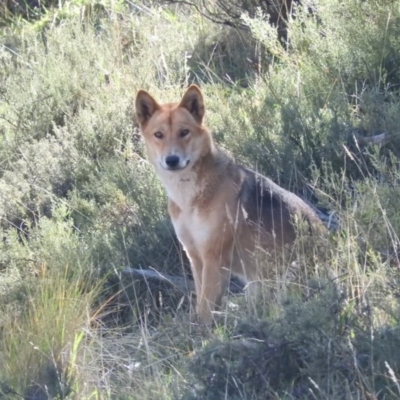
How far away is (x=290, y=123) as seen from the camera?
6.87 m

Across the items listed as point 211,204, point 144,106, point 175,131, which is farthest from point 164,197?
point 211,204

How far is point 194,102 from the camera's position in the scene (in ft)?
20.1

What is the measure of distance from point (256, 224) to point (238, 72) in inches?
152

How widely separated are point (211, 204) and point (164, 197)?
1.33 meters

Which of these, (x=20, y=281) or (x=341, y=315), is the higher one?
(x=341, y=315)

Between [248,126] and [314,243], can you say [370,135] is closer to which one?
[248,126]

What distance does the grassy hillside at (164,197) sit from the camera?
4.00 m

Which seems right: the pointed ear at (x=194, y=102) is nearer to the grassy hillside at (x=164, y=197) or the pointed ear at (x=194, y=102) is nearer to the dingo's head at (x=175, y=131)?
the dingo's head at (x=175, y=131)

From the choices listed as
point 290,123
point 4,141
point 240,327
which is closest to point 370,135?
point 290,123

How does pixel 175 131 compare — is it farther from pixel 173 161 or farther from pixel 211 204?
pixel 211 204

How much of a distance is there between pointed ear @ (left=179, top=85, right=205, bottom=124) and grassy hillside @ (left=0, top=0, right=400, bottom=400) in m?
0.86

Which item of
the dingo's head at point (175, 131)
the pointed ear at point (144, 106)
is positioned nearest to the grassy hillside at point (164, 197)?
the dingo's head at point (175, 131)

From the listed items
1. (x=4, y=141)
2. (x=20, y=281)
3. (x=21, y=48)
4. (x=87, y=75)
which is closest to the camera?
(x=20, y=281)

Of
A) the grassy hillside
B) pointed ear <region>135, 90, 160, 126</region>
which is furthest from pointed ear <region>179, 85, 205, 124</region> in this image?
the grassy hillside
